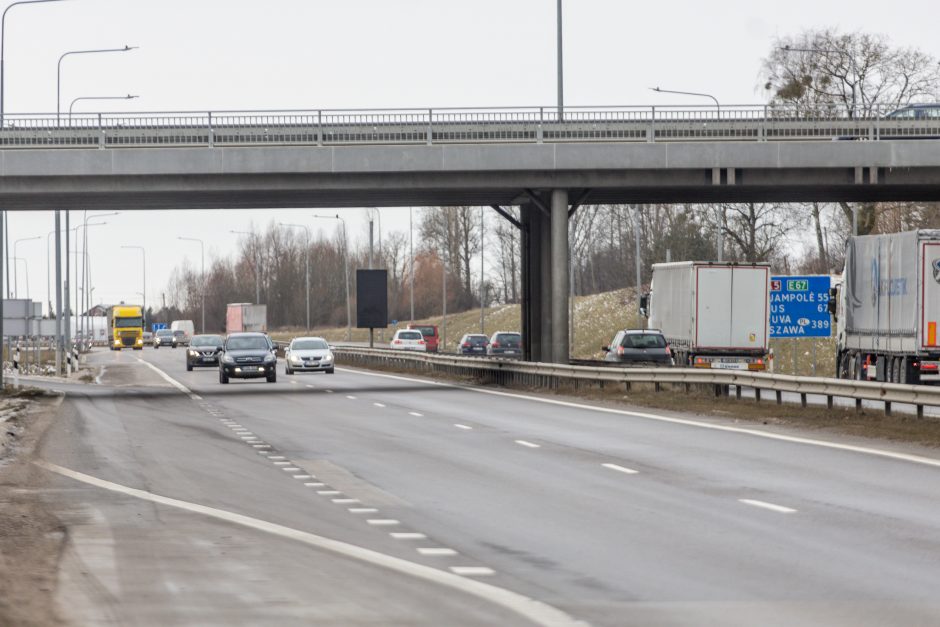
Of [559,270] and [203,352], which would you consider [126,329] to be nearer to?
[203,352]

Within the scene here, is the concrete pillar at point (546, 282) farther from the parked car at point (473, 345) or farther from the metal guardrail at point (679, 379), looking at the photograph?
the parked car at point (473, 345)

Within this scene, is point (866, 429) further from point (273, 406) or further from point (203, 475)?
point (273, 406)

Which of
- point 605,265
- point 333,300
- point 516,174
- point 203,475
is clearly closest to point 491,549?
point 203,475

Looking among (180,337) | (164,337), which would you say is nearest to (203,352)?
(180,337)

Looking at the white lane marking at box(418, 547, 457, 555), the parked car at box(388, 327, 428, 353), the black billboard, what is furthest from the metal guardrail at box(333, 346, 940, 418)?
the parked car at box(388, 327, 428, 353)

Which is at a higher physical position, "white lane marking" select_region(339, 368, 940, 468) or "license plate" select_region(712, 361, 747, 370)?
"license plate" select_region(712, 361, 747, 370)

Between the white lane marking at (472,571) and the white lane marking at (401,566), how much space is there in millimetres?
95

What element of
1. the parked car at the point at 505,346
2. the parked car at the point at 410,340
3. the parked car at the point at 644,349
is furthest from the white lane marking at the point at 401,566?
the parked car at the point at 410,340

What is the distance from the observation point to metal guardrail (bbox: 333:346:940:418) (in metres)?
24.9

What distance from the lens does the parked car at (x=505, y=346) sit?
70562 millimetres

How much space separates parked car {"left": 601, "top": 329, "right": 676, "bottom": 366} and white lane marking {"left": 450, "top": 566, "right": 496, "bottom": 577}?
3293 cm

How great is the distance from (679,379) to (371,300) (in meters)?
36.6

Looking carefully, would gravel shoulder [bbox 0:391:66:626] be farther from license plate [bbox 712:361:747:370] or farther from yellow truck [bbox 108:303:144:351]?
yellow truck [bbox 108:303:144:351]

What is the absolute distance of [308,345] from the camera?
5891cm
